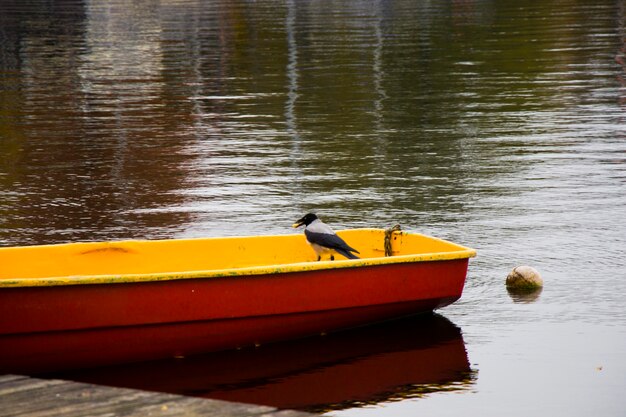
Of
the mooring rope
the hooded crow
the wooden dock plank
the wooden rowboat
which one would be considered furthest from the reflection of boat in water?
the wooden dock plank

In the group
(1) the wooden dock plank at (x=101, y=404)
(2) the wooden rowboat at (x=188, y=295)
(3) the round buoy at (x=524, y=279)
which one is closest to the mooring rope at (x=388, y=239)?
(2) the wooden rowboat at (x=188, y=295)

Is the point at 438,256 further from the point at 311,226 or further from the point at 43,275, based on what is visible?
the point at 43,275

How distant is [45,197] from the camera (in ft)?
56.0

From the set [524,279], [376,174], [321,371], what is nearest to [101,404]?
[321,371]

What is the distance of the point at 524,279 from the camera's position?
1227 cm

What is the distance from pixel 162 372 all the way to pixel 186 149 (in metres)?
11.1

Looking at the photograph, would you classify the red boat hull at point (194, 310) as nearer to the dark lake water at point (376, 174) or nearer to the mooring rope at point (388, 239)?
the dark lake water at point (376, 174)

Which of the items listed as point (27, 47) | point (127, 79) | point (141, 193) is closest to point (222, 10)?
point (27, 47)

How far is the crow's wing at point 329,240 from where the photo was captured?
36.9 feet

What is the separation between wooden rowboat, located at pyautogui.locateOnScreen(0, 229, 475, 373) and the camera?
32.4ft

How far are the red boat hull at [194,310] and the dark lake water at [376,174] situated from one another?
0.17 metres

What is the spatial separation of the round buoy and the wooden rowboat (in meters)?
1.22

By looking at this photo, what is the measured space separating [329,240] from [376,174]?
23.1 feet

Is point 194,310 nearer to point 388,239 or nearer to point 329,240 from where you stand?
point 329,240
